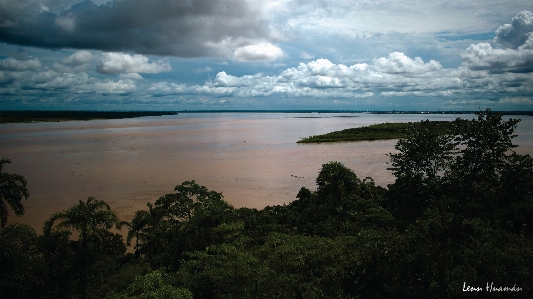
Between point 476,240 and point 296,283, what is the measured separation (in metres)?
5.01

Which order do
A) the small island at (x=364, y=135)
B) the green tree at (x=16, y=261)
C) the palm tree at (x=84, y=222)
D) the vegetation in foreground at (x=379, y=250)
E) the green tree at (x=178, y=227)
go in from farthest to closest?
the small island at (x=364, y=135) → the green tree at (x=178, y=227) → the palm tree at (x=84, y=222) → the green tree at (x=16, y=261) → the vegetation in foreground at (x=379, y=250)

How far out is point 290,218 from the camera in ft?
62.5

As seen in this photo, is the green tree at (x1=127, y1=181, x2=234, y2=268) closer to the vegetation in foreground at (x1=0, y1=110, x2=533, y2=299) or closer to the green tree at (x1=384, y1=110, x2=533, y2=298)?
the vegetation in foreground at (x1=0, y1=110, x2=533, y2=299)

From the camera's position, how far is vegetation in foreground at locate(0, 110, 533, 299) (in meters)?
9.19

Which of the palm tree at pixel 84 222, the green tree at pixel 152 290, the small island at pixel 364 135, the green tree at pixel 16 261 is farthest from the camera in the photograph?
the small island at pixel 364 135

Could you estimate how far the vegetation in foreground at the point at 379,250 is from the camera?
9188 mm

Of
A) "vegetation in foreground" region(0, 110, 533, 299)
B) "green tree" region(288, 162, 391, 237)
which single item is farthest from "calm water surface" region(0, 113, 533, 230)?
"vegetation in foreground" region(0, 110, 533, 299)

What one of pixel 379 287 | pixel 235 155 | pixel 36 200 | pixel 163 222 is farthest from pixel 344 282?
pixel 235 155

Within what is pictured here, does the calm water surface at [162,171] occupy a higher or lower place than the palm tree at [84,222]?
lower

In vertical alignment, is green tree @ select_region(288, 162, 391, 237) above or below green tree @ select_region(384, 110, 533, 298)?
below

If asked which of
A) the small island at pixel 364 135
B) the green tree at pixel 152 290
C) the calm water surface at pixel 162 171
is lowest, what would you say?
the calm water surface at pixel 162 171

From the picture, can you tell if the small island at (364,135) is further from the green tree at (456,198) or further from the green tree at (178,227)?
the green tree at (456,198)

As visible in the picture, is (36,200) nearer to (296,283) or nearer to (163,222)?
(163,222)

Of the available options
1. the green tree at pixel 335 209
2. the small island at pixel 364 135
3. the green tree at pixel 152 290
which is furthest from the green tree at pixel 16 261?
the small island at pixel 364 135
